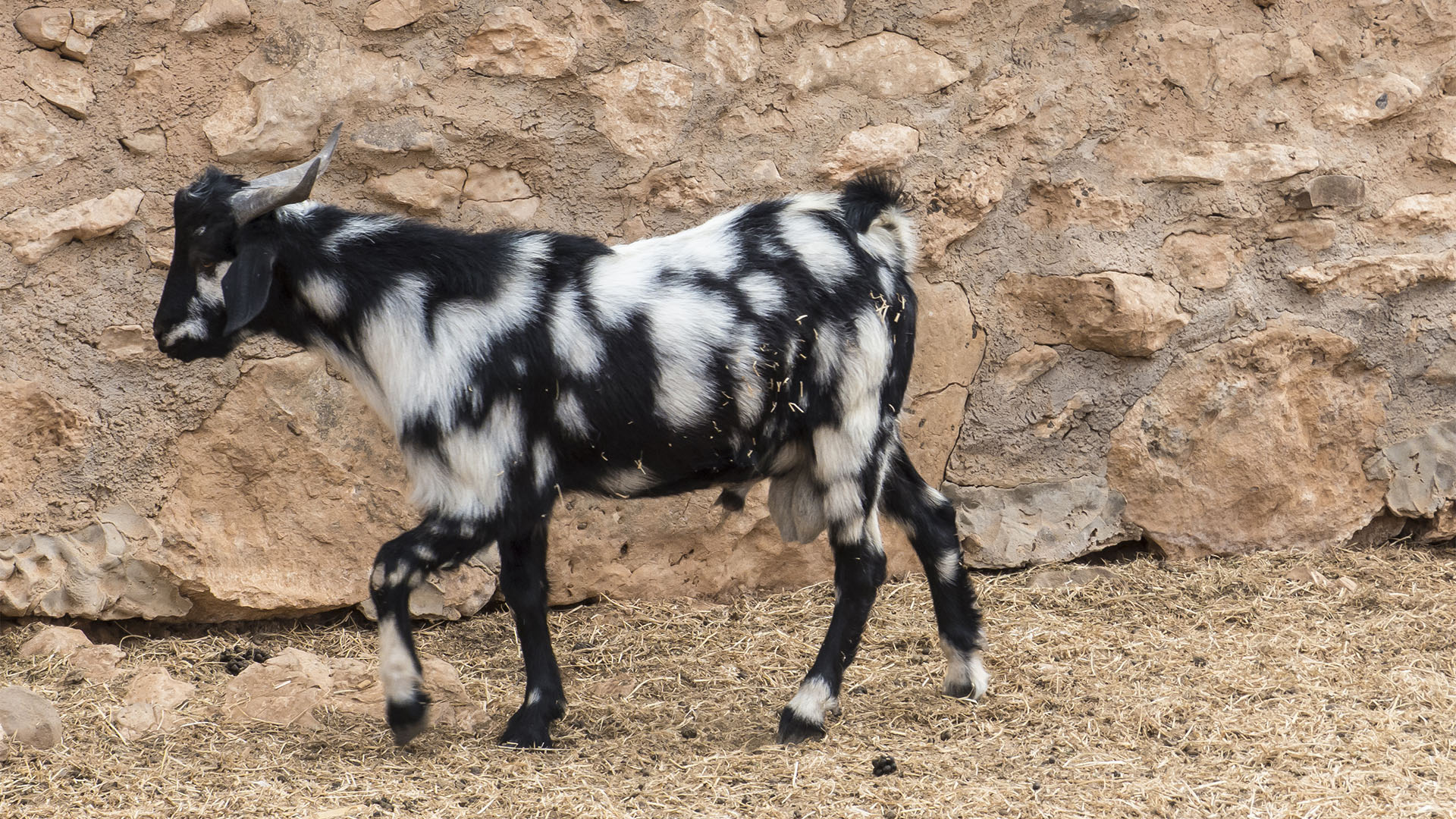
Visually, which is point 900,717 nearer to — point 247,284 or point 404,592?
point 404,592

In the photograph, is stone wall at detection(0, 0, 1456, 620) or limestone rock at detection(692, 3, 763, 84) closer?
stone wall at detection(0, 0, 1456, 620)

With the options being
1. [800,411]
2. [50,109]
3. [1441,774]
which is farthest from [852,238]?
[50,109]

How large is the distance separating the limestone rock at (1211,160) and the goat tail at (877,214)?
50.4 inches

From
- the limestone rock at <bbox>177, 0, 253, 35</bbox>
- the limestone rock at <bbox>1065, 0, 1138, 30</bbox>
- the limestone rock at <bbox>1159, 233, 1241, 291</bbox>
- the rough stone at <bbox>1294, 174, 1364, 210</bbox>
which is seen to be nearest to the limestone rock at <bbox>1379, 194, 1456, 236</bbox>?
the rough stone at <bbox>1294, 174, 1364, 210</bbox>

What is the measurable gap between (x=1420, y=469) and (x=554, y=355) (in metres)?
3.50

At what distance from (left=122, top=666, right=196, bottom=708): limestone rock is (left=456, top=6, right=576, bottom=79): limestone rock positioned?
6.71 feet

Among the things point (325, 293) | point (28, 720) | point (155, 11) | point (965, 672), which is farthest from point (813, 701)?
point (155, 11)

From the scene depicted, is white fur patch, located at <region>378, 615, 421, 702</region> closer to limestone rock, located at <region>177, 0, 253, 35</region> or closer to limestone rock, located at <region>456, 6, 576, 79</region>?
limestone rock, located at <region>456, 6, 576, 79</region>

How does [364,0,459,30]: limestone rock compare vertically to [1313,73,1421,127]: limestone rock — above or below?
above

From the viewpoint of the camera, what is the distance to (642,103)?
449cm

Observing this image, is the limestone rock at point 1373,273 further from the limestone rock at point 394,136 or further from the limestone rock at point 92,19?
the limestone rock at point 92,19

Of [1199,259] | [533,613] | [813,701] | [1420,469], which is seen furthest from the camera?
[1420,469]

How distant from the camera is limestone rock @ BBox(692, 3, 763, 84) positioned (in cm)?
451

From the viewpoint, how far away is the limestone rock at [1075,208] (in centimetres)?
479
